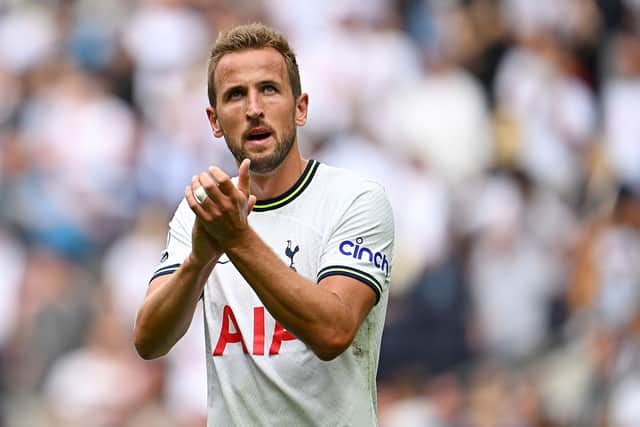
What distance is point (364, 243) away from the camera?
12.2 ft

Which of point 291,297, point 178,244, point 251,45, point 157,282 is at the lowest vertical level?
point 291,297

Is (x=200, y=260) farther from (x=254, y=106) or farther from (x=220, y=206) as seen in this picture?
(x=254, y=106)

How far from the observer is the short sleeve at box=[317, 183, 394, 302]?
3641mm

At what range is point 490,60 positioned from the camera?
403 inches

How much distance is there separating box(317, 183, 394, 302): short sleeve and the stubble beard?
265 mm

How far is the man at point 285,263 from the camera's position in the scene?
143 inches

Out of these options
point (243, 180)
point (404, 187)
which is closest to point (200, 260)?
point (243, 180)

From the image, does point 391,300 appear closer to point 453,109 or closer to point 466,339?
point 466,339

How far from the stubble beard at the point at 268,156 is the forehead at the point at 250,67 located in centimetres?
19

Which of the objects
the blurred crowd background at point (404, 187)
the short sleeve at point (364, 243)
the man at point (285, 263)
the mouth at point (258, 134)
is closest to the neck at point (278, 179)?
the man at point (285, 263)

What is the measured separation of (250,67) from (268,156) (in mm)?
292

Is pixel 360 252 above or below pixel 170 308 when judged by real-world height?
above

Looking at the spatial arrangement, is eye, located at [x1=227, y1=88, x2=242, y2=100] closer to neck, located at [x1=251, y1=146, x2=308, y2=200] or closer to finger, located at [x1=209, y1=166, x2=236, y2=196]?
neck, located at [x1=251, y1=146, x2=308, y2=200]

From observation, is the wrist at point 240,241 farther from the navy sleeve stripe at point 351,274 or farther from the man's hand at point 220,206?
the navy sleeve stripe at point 351,274
